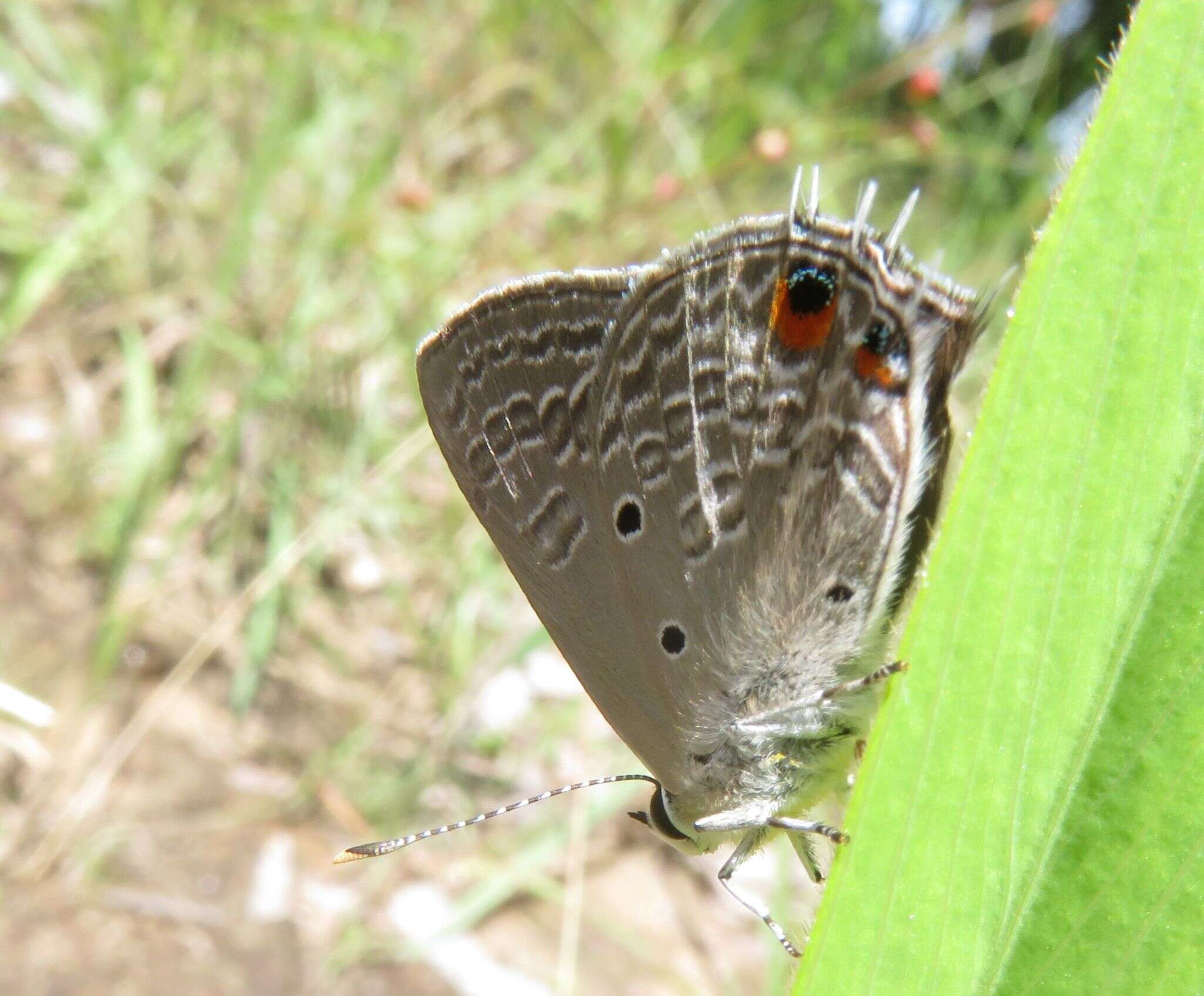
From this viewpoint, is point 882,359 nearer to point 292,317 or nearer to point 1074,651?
point 1074,651

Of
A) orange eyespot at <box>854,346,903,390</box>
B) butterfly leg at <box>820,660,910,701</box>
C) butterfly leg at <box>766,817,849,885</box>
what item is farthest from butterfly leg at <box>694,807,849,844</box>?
orange eyespot at <box>854,346,903,390</box>

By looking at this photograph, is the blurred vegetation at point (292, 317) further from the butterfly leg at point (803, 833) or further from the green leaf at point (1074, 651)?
the green leaf at point (1074, 651)

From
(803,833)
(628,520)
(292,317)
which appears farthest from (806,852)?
(292,317)

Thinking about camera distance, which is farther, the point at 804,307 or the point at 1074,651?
the point at 804,307

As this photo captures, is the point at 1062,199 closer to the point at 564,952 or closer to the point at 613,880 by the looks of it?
the point at 564,952

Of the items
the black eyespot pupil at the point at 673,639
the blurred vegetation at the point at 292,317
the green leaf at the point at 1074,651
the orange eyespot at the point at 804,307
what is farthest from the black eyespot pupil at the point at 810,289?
the blurred vegetation at the point at 292,317
